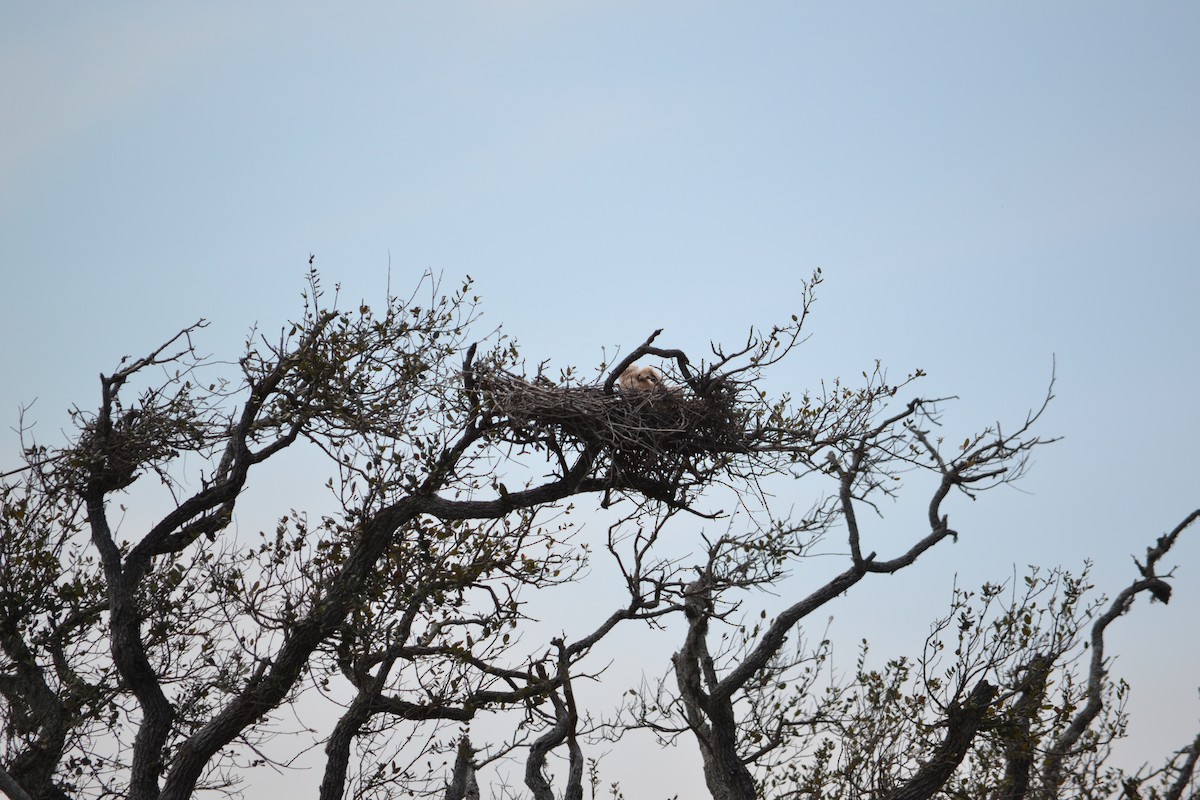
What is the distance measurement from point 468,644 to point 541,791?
2.45 m

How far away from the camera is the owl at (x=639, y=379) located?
26.9 ft

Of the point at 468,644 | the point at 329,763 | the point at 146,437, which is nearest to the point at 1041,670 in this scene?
the point at 468,644

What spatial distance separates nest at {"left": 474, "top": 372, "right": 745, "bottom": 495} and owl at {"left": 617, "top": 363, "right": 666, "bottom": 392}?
25 cm

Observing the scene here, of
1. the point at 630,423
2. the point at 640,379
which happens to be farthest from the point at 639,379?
the point at 630,423

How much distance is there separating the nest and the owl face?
26 cm

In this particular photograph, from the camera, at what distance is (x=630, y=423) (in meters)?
7.58

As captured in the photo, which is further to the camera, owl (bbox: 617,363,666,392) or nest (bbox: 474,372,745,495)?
owl (bbox: 617,363,666,392)

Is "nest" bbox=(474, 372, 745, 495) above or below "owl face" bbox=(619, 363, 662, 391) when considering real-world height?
below

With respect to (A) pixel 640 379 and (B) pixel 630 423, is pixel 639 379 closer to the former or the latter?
(A) pixel 640 379

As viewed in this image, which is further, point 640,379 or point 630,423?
point 640,379

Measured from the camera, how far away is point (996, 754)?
401 inches

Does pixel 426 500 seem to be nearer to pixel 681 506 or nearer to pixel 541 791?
pixel 681 506

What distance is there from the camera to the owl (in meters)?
8.20

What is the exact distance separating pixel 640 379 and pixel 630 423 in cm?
83
